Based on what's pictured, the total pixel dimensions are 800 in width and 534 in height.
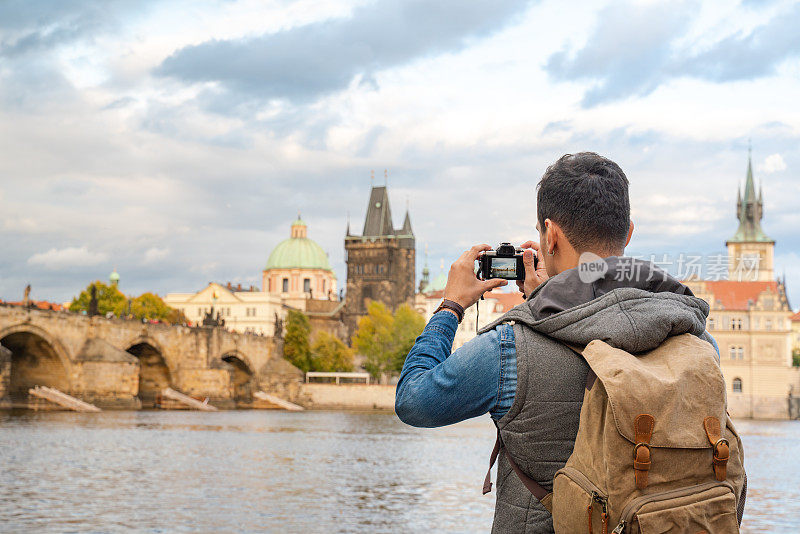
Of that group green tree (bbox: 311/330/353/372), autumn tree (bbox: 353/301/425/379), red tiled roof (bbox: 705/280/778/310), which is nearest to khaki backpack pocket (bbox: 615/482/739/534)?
autumn tree (bbox: 353/301/425/379)

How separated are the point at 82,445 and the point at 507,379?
69.6 ft

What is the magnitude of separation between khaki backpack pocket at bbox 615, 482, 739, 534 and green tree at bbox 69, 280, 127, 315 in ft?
258

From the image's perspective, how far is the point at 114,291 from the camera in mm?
79625

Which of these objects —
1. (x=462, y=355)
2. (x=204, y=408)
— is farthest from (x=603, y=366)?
(x=204, y=408)

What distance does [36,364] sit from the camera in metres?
48.5

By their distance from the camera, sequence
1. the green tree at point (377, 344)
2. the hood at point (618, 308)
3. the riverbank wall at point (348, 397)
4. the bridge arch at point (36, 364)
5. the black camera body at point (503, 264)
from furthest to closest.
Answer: the green tree at point (377, 344), the riverbank wall at point (348, 397), the bridge arch at point (36, 364), the black camera body at point (503, 264), the hood at point (618, 308)

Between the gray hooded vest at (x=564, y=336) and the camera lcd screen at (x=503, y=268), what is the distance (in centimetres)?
33

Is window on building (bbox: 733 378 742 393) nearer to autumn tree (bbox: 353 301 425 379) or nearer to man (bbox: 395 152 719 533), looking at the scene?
autumn tree (bbox: 353 301 425 379)

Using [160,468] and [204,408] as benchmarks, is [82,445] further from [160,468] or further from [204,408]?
[204,408]

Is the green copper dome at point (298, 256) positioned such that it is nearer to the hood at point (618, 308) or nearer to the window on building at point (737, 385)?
the window on building at point (737, 385)

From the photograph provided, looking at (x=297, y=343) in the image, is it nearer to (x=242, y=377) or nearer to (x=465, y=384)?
(x=242, y=377)

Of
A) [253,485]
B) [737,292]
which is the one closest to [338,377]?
[737,292]

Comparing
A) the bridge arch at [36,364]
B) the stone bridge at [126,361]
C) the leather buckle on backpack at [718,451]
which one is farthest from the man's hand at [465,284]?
the bridge arch at [36,364]

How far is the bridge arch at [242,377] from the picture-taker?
225 feet
